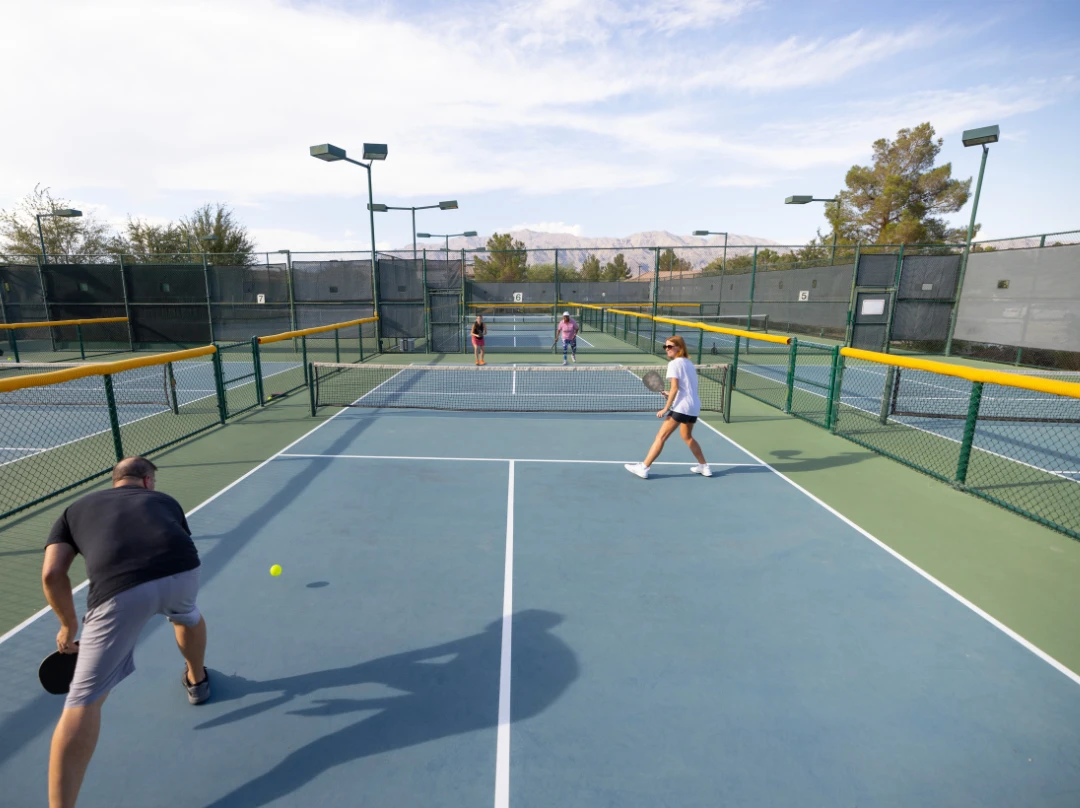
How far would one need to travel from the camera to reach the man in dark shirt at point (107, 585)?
252 cm

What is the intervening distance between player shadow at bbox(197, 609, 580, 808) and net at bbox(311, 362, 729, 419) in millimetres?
6763

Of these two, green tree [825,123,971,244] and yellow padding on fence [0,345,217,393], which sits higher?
green tree [825,123,971,244]

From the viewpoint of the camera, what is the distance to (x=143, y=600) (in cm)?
270

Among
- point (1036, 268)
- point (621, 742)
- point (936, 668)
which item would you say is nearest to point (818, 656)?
point (936, 668)

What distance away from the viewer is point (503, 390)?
14.2 metres

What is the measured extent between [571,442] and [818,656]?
560 cm

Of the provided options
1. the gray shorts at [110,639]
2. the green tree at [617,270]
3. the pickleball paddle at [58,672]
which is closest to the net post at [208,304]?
the pickleball paddle at [58,672]

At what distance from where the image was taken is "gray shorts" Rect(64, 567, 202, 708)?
2570mm

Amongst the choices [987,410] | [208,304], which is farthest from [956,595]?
[208,304]

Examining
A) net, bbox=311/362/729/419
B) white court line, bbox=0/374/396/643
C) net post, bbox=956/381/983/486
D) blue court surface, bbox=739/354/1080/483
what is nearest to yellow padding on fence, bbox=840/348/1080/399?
net post, bbox=956/381/983/486

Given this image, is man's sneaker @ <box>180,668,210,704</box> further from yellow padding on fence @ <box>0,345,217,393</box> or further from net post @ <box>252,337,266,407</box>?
net post @ <box>252,337,266,407</box>

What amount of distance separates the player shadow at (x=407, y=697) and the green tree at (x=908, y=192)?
40326 millimetres

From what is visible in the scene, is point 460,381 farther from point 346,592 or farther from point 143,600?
point 143,600

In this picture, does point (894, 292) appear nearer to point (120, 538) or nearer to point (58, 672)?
point (120, 538)
